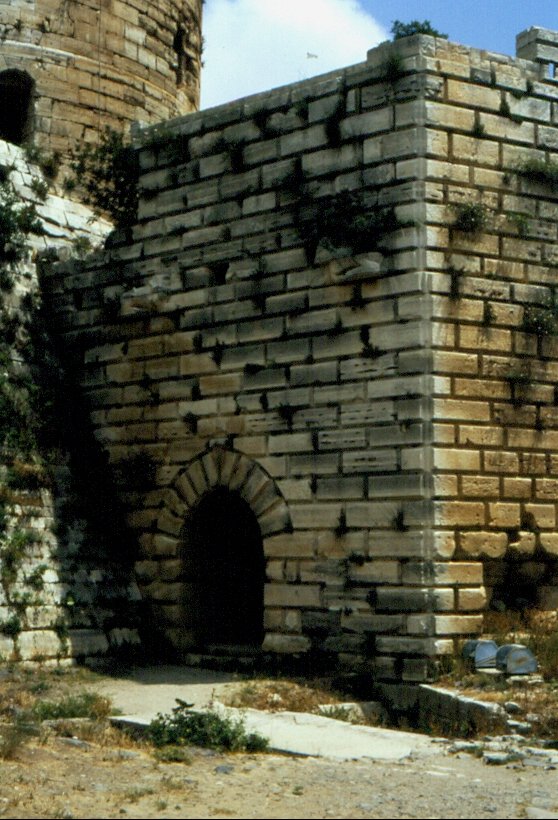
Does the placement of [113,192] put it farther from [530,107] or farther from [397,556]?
[397,556]

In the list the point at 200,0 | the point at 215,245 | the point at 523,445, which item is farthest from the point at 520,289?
the point at 200,0

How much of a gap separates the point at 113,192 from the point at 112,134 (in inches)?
44.6

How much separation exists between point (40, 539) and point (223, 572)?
1.97m

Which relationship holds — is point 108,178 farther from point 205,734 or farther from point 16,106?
point 205,734

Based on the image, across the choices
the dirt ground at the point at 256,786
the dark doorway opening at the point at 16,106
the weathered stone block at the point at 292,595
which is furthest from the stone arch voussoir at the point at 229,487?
the dark doorway opening at the point at 16,106

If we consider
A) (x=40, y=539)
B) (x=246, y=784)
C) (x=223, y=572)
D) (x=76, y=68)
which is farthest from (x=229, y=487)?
(x=76, y=68)

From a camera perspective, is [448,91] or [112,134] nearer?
[448,91]

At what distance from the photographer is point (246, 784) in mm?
8219

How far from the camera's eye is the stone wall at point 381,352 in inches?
455

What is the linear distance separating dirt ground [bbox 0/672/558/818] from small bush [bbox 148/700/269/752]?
13 cm

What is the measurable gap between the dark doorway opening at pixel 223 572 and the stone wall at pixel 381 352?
0.10 metres

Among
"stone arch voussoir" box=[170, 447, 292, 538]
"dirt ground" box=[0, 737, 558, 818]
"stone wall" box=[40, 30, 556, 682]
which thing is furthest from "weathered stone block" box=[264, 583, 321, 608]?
"dirt ground" box=[0, 737, 558, 818]

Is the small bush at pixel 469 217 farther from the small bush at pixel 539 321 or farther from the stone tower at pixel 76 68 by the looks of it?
the stone tower at pixel 76 68

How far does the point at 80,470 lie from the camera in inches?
563
